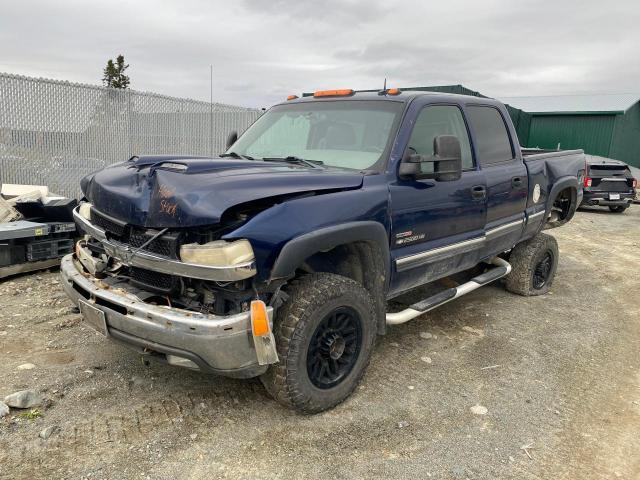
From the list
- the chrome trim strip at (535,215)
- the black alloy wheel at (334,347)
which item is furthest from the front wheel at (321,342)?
the chrome trim strip at (535,215)

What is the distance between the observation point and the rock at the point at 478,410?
337 centimetres

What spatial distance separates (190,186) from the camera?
8.85ft

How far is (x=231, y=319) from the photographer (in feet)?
8.61

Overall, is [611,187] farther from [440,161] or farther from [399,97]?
[440,161]

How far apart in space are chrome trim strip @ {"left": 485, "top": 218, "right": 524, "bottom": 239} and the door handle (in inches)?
15.3

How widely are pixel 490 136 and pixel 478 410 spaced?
2584mm

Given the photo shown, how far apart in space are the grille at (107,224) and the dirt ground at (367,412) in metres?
1.07

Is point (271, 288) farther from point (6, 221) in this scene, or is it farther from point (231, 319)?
point (6, 221)

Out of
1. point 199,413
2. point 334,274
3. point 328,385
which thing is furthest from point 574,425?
point 199,413

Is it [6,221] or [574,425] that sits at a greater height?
[6,221]

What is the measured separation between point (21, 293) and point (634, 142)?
31016 millimetres

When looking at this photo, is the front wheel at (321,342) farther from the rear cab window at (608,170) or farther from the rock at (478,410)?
the rear cab window at (608,170)

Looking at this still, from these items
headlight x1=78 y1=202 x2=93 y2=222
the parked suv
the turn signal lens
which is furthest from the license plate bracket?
the parked suv

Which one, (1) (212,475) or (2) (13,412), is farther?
(2) (13,412)
